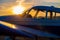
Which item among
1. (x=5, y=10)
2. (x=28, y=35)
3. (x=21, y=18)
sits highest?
(x=5, y=10)

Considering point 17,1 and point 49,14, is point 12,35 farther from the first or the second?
point 17,1

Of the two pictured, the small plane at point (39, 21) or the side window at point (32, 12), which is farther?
the side window at point (32, 12)

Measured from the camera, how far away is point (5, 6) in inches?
821

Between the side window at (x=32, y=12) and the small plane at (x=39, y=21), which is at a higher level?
the side window at (x=32, y=12)

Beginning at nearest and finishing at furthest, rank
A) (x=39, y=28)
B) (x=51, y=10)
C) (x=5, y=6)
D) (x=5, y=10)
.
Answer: (x=39, y=28) → (x=51, y=10) → (x=5, y=10) → (x=5, y=6)

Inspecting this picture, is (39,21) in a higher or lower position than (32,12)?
lower

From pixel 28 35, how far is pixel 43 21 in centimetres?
193

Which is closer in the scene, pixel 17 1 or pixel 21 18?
pixel 21 18

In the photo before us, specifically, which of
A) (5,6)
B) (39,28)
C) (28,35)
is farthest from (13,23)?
(5,6)

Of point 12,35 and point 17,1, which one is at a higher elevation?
point 17,1

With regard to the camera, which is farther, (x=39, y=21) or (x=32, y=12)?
(x=32, y=12)

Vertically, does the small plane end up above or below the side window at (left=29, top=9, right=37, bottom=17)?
below

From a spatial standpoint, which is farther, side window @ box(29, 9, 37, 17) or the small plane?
side window @ box(29, 9, 37, 17)

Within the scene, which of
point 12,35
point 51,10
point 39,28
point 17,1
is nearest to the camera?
point 12,35
